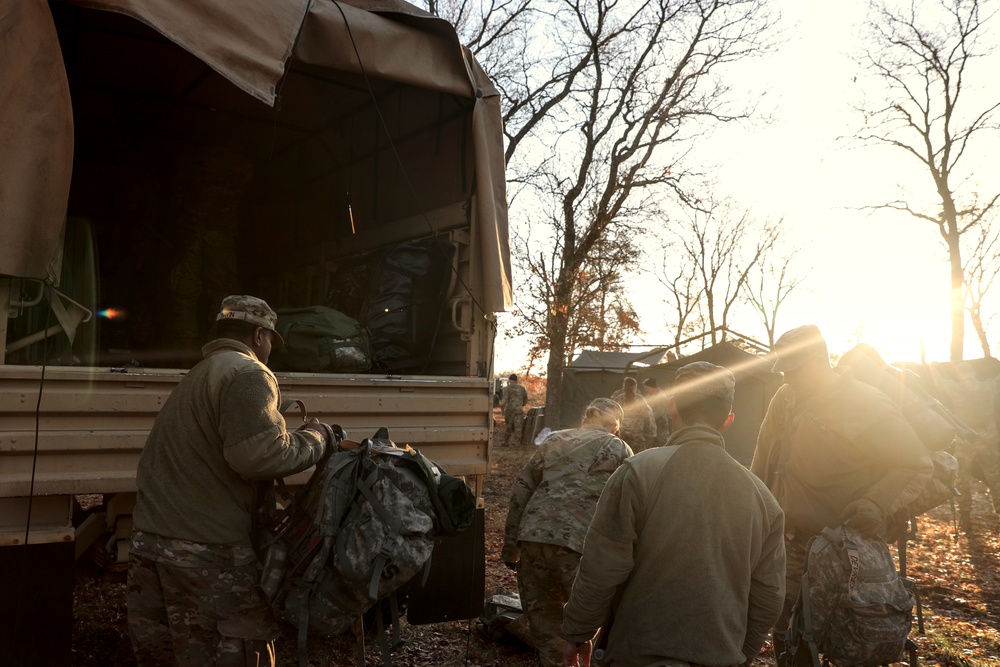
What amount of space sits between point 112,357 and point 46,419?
5.60ft

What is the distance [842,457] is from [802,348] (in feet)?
2.00

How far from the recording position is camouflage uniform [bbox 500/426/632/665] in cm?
417

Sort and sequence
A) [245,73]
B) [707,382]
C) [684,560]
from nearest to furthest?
[684,560] < [707,382] < [245,73]

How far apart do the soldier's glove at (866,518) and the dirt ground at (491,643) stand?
1940 mm

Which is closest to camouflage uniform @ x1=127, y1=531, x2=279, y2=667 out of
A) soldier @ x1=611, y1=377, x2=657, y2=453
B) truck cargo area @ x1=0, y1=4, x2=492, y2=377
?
truck cargo area @ x1=0, y1=4, x2=492, y2=377

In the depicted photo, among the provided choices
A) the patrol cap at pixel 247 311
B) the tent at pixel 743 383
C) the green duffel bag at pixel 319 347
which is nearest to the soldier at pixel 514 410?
the tent at pixel 743 383

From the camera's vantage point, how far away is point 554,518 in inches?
166

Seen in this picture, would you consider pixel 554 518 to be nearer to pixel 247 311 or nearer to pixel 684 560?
pixel 684 560

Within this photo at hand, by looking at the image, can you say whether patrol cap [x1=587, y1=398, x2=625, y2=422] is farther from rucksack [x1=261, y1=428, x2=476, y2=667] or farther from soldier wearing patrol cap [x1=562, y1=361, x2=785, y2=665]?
soldier wearing patrol cap [x1=562, y1=361, x2=785, y2=665]

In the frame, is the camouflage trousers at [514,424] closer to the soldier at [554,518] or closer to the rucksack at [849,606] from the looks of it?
the soldier at [554,518]

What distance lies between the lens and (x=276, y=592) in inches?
113

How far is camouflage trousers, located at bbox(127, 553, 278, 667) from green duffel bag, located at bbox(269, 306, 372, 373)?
1.55 m

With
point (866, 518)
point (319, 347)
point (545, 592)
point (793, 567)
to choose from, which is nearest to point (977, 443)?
point (793, 567)

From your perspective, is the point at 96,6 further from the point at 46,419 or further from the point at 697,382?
the point at 697,382
